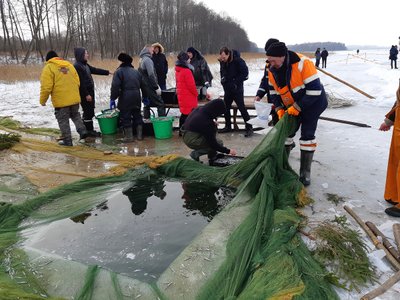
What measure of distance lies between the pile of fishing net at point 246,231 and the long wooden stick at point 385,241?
1.99 ft

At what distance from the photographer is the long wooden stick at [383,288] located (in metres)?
2.14

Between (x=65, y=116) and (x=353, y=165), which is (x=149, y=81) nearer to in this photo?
(x=65, y=116)

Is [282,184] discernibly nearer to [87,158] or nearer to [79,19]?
[87,158]

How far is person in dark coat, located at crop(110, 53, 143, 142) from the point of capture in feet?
19.1

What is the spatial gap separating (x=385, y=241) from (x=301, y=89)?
6.13 feet

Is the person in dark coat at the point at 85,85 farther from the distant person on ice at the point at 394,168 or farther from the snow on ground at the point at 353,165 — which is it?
the distant person on ice at the point at 394,168

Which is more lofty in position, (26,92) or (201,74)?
(201,74)

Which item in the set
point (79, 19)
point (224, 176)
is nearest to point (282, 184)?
point (224, 176)

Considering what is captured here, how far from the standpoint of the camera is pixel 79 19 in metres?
38.1

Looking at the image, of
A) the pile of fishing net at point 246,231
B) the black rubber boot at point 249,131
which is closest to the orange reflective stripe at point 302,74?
the pile of fishing net at point 246,231

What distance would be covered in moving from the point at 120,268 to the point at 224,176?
1.85 m

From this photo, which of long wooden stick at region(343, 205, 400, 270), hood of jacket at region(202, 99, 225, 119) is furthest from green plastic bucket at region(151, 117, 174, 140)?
long wooden stick at region(343, 205, 400, 270)

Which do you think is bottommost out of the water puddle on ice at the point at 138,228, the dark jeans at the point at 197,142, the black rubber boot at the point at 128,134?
the water puddle on ice at the point at 138,228

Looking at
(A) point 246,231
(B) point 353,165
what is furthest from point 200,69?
(A) point 246,231
